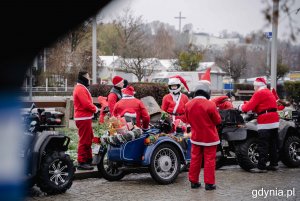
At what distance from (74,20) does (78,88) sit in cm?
664

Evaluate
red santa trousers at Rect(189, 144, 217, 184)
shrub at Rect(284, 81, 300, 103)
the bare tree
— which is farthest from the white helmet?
the bare tree

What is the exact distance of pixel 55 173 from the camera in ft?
24.1

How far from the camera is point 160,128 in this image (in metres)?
8.59

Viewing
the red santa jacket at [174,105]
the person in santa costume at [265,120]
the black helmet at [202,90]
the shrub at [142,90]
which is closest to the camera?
the black helmet at [202,90]

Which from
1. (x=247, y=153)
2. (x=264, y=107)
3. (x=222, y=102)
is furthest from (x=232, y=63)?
(x=247, y=153)

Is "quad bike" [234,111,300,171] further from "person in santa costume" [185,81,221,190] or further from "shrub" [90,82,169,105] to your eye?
"shrub" [90,82,169,105]

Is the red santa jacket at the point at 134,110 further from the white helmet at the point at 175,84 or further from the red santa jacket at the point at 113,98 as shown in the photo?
the white helmet at the point at 175,84

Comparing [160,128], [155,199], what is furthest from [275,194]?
[160,128]

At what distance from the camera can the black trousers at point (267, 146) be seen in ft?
30.5

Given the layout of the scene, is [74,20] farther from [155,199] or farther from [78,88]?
[78,88]

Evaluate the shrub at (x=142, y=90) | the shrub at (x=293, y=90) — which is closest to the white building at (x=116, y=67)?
the shrub at (x=293, y=90)

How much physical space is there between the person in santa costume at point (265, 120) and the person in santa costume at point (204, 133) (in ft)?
5.97

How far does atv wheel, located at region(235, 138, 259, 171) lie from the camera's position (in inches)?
368

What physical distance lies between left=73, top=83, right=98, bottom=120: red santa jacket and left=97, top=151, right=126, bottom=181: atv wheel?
1.01 m
